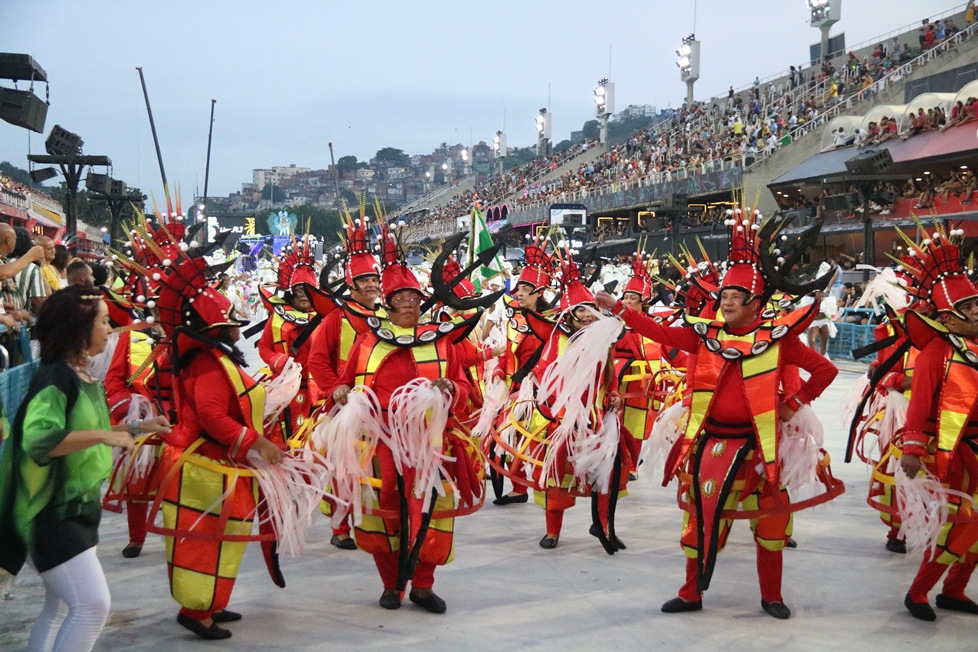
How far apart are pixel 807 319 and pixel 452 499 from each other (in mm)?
2155

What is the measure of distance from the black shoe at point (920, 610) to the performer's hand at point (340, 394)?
327 centimetres

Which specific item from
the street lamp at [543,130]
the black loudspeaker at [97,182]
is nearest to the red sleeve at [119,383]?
the black loudspeaker at [97,182]

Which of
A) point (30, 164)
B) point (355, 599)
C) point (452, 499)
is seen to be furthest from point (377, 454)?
point (30, 164)

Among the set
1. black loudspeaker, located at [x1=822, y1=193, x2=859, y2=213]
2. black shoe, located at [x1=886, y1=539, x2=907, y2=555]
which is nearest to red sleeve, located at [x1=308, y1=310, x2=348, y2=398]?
black shoe, located at [x1=886, y1=539, x2=907, y2=555]

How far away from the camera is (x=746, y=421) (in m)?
5.14

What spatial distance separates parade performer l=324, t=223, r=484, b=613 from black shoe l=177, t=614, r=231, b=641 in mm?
860

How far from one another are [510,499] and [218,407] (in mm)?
3941

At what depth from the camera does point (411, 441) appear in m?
5.16

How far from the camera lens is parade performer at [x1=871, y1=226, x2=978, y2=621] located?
16.4 feet

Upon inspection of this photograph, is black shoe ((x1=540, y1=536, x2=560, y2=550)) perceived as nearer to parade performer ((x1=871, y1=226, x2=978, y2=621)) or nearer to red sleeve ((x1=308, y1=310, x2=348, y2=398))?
red sleeve ((x1=308, y1=310, x2=348, y2=398))

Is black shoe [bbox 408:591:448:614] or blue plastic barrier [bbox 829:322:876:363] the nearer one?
black shoe [bbox 408:591:448:614]

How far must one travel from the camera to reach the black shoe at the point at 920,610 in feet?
17.1

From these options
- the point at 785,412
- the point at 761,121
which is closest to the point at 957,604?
the point at 785,412

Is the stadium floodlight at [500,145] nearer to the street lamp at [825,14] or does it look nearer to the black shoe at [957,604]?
the street lamp at [825,14]
